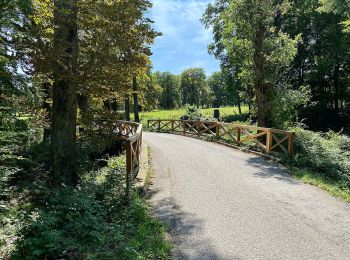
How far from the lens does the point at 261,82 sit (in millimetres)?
15977

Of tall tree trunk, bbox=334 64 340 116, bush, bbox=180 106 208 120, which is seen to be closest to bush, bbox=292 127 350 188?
bush, bbox=180 106 208 120

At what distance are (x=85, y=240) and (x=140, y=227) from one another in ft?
3.33

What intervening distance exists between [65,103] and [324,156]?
28.5 feet

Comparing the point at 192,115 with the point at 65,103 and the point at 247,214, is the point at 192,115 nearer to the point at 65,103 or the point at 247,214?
the point at 65,103

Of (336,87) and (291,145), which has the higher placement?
(336,87)

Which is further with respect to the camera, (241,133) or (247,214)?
(241,133)

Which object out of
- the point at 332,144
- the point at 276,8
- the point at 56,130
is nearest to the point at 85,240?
the point at 56,130

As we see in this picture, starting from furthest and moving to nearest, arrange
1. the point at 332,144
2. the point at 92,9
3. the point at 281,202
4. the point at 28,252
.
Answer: the point at 332,144 → the point at 92,9 → the point at 281,202 → the point at 28,252

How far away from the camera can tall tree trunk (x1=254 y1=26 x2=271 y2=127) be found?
15.9 meters

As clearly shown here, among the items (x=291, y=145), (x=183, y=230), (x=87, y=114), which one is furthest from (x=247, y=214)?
(x=291, y=145)

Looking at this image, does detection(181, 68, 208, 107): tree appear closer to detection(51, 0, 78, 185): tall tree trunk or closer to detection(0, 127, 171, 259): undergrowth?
detection(51, 0, 78, 185): tall tree trunk

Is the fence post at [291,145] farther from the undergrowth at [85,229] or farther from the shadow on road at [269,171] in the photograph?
the undergrowth at [85,229]

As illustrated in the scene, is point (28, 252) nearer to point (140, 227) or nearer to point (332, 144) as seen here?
point (140, 227)

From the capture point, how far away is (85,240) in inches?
218
